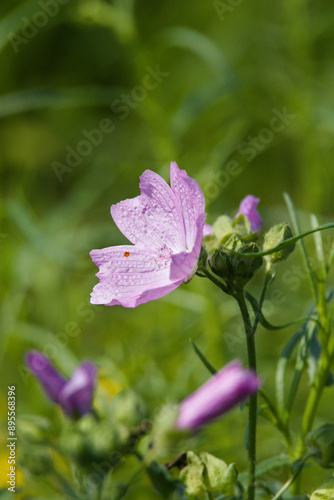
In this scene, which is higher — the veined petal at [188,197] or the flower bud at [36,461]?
the veined petal at [188,197]

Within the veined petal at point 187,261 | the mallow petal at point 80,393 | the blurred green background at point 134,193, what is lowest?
the mallow petal at point 80,393

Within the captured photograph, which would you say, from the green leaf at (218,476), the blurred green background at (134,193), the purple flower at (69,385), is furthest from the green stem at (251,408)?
the blurred green background at (134,193)

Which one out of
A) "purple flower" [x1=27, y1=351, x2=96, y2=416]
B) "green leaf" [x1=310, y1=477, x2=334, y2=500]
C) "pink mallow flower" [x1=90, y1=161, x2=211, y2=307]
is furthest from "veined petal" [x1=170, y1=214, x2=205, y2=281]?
"green leaf" [x1=310, y1=477, x2=334, y2=500]

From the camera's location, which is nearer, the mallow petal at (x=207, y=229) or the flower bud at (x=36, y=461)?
the flower bud at (x=36, y=461)

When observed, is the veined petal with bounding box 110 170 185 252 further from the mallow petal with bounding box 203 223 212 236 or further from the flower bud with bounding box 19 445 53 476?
the flower bud with bounding box 19 445 53 476

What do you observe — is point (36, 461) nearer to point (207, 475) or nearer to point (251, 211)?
point (207, 475)

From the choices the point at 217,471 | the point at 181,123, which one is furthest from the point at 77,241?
the point at 217,471

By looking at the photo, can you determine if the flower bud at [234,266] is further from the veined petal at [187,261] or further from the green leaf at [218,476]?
the green leaf at [218,476]
